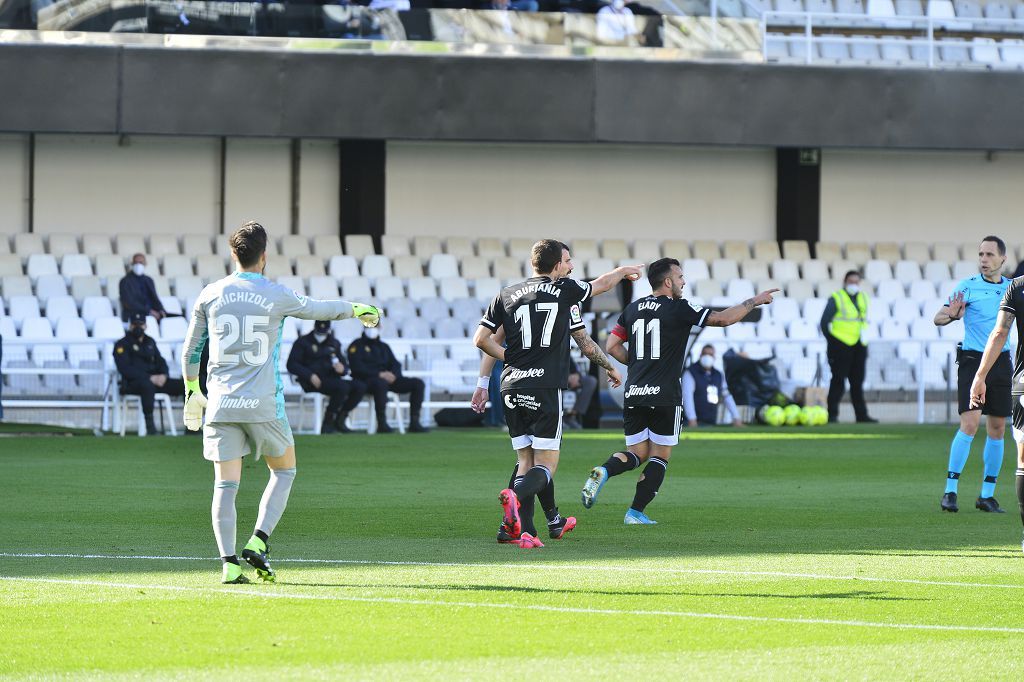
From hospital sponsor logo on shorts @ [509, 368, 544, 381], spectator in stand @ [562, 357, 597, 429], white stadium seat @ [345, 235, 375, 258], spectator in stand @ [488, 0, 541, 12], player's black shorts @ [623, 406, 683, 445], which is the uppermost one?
spectator in stand @ [488, 0, 541, 12]

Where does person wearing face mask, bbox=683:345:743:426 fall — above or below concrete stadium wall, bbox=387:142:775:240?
below

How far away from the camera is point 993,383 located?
1150 cm

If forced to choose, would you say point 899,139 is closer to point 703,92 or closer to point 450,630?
point 703,92

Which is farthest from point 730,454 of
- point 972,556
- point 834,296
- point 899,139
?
point 899,139

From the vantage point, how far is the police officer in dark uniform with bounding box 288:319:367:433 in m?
21.3

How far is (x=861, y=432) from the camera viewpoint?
2212cm

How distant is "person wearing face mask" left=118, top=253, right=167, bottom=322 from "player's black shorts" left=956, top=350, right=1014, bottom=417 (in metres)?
13.1

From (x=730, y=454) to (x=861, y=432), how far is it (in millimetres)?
4672

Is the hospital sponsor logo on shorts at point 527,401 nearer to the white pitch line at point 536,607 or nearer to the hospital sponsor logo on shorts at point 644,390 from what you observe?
the hospital sponsor logo on shorts at point 644,390

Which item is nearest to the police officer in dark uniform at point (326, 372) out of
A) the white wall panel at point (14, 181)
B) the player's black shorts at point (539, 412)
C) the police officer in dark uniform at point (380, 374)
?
the police officer in dark uniform at point (380, 374)

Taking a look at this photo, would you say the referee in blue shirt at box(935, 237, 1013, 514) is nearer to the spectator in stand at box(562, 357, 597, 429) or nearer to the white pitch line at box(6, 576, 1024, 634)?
the white pitch line at box(6, 576, 1024, 634)

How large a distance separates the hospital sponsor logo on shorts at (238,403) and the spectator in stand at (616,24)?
20.7 m

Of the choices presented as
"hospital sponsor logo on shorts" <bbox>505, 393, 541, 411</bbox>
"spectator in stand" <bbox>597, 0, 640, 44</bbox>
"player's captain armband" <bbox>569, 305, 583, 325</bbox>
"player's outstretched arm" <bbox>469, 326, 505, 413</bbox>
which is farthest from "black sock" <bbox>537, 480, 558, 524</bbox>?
"spectator in stand" <bbox>597, 0, 640, 44</bbox>

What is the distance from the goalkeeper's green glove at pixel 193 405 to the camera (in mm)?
7983
